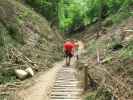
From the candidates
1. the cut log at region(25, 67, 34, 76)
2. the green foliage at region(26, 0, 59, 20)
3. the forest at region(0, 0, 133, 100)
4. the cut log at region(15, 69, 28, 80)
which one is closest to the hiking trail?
the forest at region(0, 0, 133, 100)

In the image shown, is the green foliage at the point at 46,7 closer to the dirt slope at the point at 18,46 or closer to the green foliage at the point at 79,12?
the dirt slope at the point at 18,46

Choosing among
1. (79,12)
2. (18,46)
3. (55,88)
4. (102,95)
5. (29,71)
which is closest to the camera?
(102,95)

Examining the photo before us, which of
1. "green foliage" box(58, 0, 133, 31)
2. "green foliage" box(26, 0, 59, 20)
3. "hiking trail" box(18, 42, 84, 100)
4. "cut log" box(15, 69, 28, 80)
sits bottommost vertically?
"hiking trail" box(18, 42, 84, 100)

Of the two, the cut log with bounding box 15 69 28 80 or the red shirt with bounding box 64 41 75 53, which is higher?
the red shirt with bounding box 64 41 75 53

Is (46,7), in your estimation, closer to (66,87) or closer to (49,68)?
(49,68)

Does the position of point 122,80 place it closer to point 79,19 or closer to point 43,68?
point 43,68

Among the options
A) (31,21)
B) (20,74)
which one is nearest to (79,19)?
(31,21)

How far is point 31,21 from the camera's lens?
81.9 feet

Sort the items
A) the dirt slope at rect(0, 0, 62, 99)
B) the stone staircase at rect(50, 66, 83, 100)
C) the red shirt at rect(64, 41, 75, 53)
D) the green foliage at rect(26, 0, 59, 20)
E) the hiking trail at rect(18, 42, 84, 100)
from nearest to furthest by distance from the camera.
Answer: the stone staircase at rect(50, 66, 83, 100) < the hiking trail at rect(18, 42, 84, 100) < the dirt slope at rect(0, 0, 62, 99) < the red shirt at rect(64, 41, 75, 53) < the green foliage at rect(26, 0, 59, 20)

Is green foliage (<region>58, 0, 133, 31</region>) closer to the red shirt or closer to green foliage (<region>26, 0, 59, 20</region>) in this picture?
green foliage (<region>26, 0, 59, 20</region>)

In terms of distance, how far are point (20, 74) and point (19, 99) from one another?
3.35 m

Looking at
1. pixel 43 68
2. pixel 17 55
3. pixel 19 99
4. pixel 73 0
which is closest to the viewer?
pixel 19 99

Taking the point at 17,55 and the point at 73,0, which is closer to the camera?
the point at 17,55

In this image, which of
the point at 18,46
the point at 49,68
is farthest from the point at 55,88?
the point at 49,68
